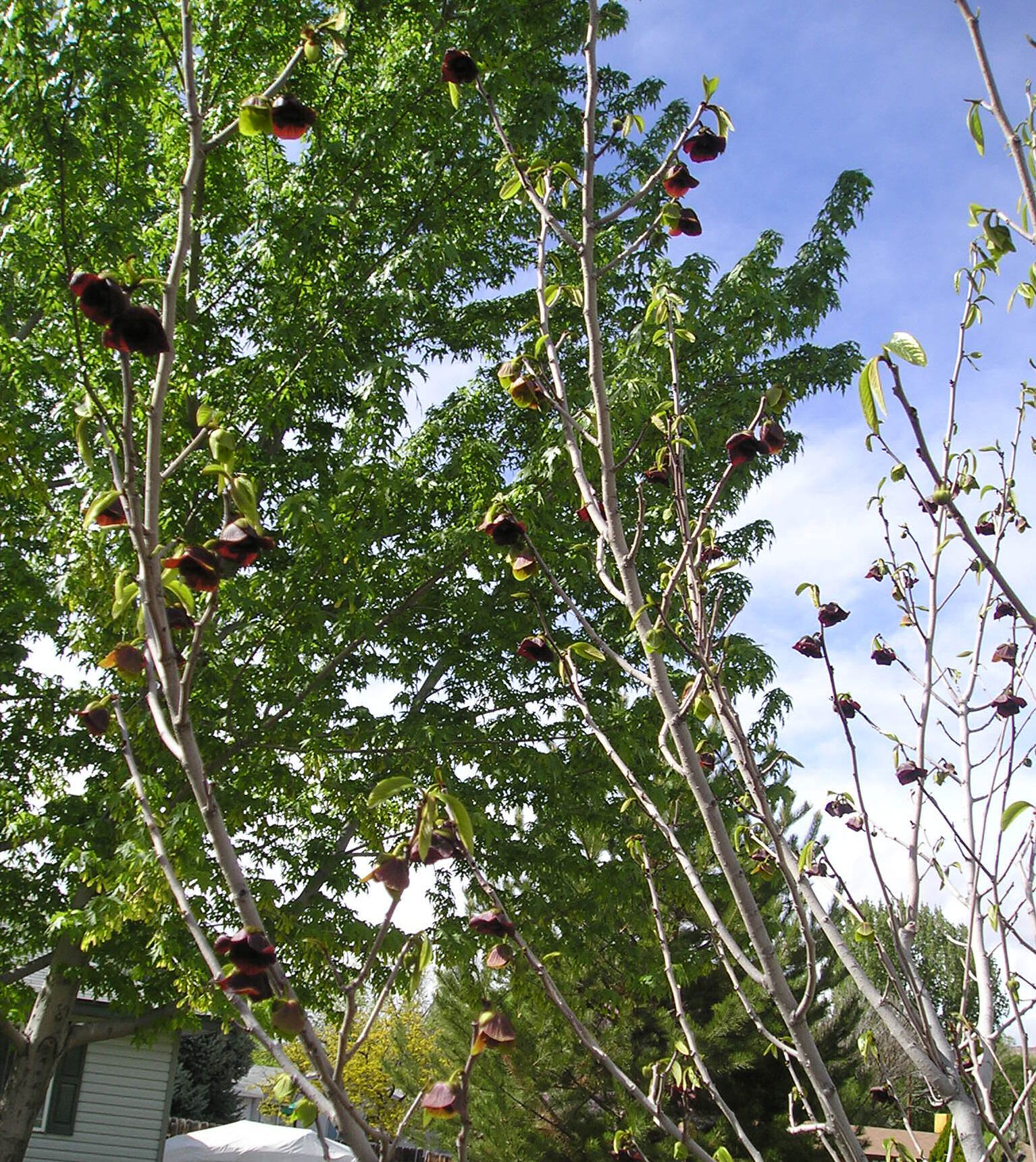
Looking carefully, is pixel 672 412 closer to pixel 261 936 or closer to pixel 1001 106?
pixel 1001 106

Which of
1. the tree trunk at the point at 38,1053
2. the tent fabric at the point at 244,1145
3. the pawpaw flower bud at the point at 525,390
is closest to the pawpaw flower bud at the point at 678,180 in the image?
the pawpaw flower bud at the point at 525,390

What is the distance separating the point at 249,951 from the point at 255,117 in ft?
3.83

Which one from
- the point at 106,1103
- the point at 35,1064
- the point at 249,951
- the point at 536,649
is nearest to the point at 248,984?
the point at 249,951

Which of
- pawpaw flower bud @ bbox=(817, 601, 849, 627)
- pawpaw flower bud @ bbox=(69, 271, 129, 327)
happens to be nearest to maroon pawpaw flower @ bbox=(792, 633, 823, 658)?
pawpaw flower bud @ bbox=(817, 601, 849, 627)

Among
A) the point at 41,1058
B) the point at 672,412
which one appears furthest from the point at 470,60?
the point at 41,1058

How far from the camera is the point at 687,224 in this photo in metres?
1.94

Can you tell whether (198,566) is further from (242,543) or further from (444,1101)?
(444,1101)

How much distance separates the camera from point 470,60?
1968 millimetres

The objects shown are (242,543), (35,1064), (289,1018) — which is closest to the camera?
(289,1018)

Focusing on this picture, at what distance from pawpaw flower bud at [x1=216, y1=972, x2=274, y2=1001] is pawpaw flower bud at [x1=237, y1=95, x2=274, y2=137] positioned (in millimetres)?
1146

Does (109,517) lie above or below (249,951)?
above

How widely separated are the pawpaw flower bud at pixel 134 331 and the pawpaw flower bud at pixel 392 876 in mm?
659

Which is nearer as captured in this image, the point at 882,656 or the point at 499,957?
the point at 499,957

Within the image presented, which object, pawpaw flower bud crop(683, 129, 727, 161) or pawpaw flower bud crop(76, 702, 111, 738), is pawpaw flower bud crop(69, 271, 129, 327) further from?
pawpaw flower bud crop(683, 129, 727, 161)
